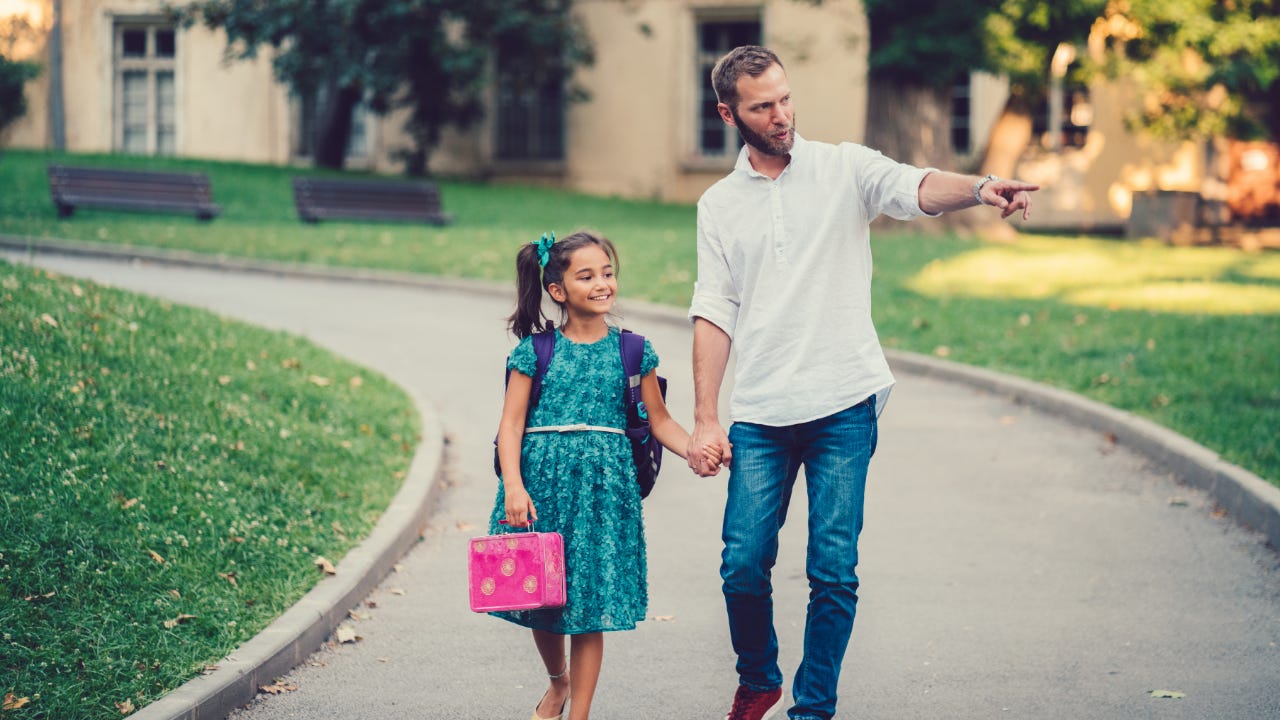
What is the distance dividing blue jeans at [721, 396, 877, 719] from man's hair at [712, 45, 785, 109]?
0.97 metres

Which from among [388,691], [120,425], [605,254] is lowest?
[388,691]

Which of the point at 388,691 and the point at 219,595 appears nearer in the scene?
the point at 388,691

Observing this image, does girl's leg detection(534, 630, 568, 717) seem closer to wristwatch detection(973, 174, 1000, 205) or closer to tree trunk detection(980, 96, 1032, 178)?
wristwatch detection(973, 174, 1000, 205)

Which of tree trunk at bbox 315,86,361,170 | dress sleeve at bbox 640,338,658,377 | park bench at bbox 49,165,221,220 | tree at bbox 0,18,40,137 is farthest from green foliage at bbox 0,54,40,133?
dress sleeve at bbox 640,338,658,377

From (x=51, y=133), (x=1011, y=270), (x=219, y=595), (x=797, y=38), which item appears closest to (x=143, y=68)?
(x=51, y=133)

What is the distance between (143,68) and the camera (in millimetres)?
34844

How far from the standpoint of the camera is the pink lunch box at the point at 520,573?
4.19 metres

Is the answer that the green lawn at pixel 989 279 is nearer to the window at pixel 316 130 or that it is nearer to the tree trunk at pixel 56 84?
the window at pixel 316 130

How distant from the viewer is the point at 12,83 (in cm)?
1842

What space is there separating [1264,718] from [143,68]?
3394cm

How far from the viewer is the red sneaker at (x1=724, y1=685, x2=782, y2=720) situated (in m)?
4.52

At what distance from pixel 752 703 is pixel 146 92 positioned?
110ft

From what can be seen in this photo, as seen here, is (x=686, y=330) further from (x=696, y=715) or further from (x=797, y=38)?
(x=797, y=38)

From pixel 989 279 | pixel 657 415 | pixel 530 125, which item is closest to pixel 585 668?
pixel 657 415
